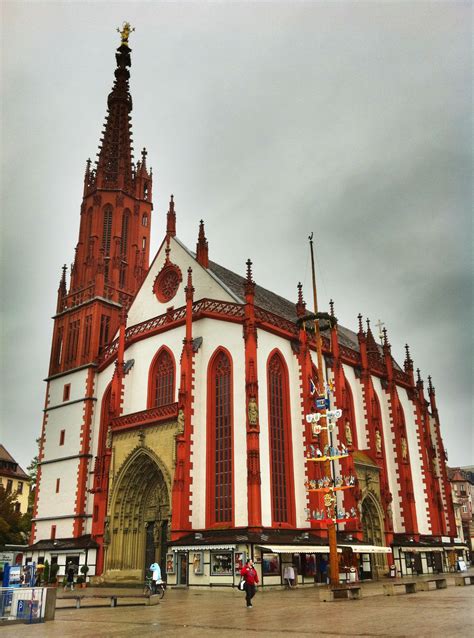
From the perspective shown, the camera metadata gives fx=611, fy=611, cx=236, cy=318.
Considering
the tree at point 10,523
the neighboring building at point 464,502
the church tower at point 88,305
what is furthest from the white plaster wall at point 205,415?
the neighboring building at point 464,502

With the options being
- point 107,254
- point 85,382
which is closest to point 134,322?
point 85,382

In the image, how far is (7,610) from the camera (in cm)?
1662

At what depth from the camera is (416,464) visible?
51.6 m

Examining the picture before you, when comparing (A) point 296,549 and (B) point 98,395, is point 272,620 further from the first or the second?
(B) point 98,395

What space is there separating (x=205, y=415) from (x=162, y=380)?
564cm

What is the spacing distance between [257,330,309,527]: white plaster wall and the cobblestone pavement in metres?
11.7

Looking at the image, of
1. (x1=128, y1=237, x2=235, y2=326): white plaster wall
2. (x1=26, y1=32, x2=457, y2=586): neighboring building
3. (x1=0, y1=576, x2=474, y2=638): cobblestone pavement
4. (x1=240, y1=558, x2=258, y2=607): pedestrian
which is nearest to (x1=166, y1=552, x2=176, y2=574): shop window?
(x1=26, y1=32, x2=457, y2=586): neighboring building

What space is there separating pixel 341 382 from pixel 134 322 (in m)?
15.8

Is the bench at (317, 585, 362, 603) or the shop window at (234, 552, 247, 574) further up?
the shop window at (234, 552, 247, 574)

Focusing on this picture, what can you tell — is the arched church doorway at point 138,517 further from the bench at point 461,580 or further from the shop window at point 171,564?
the bench at point 461,580

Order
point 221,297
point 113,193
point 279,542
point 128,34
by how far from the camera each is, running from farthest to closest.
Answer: point 128,34, point 113,193, point 221,297, point 279,542

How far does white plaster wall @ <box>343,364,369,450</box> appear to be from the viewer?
46500 mm

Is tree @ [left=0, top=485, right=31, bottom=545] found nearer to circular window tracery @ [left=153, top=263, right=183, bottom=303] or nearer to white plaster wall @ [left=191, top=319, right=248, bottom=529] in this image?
circular window tracery @ [left=153, top=263, right=183, bottom=303]

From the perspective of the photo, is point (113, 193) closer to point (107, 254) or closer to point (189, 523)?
point (107, 254)
